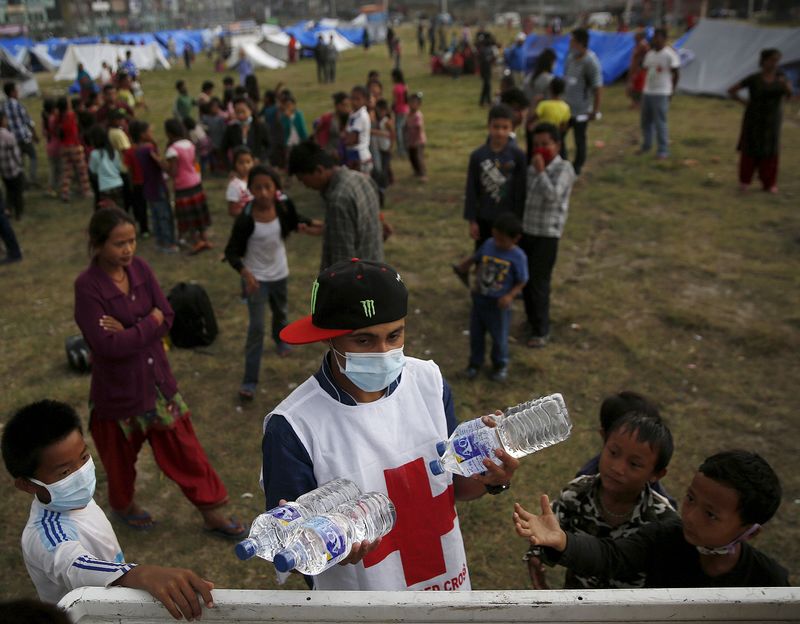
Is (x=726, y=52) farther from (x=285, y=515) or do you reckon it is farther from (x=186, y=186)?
(x=285, y=515)

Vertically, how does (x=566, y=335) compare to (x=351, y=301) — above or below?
below

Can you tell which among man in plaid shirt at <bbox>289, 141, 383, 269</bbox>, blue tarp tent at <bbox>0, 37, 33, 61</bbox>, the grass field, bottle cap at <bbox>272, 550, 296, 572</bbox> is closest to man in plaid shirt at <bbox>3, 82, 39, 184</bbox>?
the grass field

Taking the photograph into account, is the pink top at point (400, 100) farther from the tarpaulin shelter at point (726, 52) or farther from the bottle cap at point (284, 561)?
the bottle cap at point (284, 561)

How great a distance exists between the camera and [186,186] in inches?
338

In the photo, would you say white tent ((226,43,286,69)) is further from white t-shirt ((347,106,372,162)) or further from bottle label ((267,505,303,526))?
bottle label ((267,505,303,526))

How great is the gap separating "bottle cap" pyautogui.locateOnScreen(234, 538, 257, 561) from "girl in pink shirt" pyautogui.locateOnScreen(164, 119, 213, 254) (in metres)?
7.52

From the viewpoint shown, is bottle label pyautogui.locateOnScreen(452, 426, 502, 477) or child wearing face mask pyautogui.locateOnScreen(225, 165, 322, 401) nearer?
bottle label pyautogui.locateOnScreen(452, 426, 502, 477)

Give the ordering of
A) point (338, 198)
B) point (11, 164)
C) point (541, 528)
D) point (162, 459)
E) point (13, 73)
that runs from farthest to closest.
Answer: point (13, 73) < point (11, 164) < point (338, 198) < point (162, 459) < point (541, 528)

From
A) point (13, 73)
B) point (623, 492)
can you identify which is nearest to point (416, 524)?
point (623, 492)

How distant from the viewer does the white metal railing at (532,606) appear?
146cm

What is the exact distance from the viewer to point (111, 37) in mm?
41594

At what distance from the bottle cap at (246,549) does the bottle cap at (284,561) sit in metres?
0.06

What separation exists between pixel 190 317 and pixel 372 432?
467 centimetres

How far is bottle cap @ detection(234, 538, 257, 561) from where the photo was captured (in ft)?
5.23
